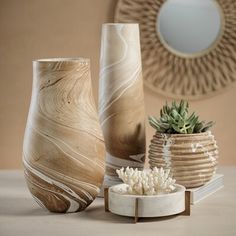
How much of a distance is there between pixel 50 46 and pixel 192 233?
7.64 ft

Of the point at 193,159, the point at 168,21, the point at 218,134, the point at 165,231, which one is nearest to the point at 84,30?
the point at 168,21

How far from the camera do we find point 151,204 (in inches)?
47.4

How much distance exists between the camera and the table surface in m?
1.15

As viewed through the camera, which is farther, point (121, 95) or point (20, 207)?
point (121, 95)

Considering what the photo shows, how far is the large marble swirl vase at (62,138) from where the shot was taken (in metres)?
1.25

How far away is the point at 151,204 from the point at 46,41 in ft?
7.38

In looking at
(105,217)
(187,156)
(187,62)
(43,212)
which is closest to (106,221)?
(105,217)

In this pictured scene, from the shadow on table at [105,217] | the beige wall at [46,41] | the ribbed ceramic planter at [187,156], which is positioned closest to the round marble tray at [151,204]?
the shadow on table at [105,217]

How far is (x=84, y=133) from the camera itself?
1.27m

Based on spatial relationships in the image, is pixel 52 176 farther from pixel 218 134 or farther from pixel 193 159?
pixel 218 134

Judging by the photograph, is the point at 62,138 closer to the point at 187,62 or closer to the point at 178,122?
the point at 178,122

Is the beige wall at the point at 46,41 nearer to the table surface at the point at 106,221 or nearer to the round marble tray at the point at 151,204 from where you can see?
the table surface at the point at 106,221

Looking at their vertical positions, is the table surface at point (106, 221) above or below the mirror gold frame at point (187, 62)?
below

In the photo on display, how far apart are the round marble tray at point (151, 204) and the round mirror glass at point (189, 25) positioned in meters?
2.18
